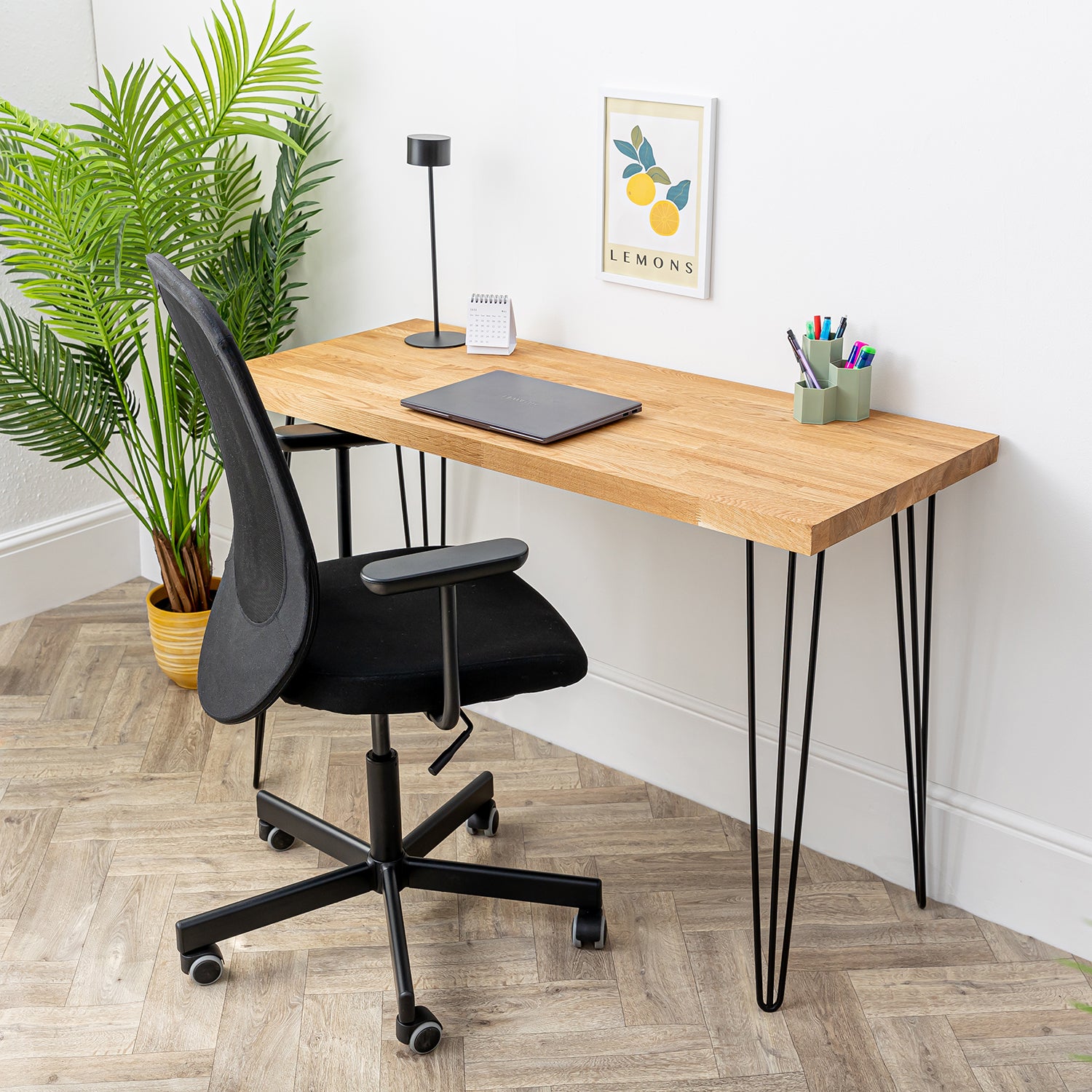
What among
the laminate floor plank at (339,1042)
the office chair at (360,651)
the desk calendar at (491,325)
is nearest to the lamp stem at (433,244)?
the desk calendar at (491,325)

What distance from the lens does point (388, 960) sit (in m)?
2.04

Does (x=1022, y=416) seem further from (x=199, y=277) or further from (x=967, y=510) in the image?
(x=199, y=277)

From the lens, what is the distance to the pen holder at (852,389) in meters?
1.93

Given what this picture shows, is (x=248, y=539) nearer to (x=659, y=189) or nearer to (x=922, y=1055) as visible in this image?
(x=659, y=189)

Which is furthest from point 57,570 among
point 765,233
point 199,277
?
point 765,233

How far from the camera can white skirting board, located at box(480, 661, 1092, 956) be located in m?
2.06

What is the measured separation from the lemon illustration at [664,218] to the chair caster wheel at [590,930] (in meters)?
1.17

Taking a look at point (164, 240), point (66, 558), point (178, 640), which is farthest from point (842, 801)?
point (66, 558)

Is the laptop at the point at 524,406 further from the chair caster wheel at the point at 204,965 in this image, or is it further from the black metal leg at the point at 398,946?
the chair caster wheel at the point at 204,965

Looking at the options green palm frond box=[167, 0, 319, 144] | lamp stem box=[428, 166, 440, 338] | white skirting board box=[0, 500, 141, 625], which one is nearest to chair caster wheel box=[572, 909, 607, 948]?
lamp stem box=[428, 166, 440, 338]

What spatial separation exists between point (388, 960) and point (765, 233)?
1.36 meters

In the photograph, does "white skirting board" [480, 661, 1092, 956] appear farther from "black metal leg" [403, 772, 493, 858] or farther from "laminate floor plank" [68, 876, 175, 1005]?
"laminate floor plank" [68, 876, 175, 1005]

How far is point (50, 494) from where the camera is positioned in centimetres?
326

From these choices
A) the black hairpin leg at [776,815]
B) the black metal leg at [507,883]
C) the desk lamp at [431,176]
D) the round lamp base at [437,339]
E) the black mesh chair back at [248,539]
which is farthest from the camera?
the round lamp base at [437,339]
